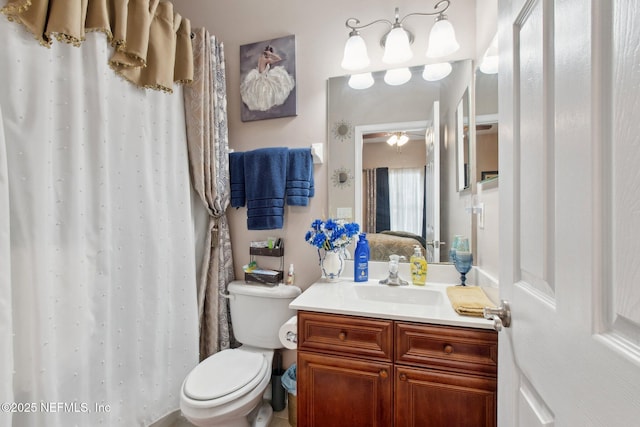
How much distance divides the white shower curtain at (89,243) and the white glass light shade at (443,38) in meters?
1.39

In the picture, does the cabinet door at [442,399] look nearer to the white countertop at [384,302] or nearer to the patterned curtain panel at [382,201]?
the white countertop at [384,302]

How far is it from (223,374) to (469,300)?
1.16 meters

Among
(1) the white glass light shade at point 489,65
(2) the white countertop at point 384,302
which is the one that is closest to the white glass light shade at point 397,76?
(1) the white glass light shade at point 489,65

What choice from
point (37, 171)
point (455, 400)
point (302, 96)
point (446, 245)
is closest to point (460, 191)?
point (446, 245)

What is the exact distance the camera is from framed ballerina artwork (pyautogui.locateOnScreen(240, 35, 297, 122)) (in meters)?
1.68

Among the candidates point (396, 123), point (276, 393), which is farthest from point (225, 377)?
point (396, 123)

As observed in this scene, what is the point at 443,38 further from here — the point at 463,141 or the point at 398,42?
the point at 463,141

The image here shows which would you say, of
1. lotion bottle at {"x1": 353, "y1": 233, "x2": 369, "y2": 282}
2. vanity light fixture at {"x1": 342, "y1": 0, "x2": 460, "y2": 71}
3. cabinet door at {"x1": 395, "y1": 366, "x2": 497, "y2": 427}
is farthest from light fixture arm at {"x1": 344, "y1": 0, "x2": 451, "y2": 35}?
cabinet door at {"x1": 395, "y1": 366, "x2": 497, "y2": 427}

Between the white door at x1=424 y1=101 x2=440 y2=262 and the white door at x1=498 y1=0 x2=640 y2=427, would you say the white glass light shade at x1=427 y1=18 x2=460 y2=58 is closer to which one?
the white door at x1=424 y1=101 x2=440 y2=262

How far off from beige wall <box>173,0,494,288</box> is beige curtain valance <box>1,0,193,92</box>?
0.42 metres

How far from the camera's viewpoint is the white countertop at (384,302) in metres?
1.01

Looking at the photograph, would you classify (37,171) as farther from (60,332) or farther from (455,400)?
(455,400)

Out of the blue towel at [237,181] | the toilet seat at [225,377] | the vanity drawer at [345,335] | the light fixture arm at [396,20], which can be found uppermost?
the light fixture arm at [396,20]

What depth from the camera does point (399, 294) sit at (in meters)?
1.38
